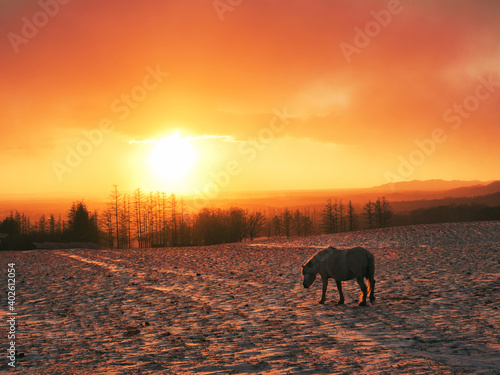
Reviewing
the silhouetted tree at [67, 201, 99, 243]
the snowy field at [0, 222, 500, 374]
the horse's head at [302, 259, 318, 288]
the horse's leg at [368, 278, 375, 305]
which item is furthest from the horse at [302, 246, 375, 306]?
the silhouetted tree at [67, 201, 99, 243]

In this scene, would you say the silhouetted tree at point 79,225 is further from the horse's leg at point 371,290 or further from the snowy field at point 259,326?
the horse's leg at point 371,290

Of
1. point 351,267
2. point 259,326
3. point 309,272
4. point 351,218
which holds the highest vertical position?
point 351,267

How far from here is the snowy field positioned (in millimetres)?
7699

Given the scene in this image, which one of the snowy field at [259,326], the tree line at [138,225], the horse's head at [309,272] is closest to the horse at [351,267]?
the horse's head at [309,272]

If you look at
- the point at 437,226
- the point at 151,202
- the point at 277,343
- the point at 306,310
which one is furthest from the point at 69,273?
the point at 151,202

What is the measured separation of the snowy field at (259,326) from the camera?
7.70m

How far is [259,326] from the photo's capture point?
35.4ft

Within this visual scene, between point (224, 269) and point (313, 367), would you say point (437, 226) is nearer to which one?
point (224, 269)

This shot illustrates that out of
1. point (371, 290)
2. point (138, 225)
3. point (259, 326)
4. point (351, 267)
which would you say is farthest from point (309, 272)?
point (138, 225)

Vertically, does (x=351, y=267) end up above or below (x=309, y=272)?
above

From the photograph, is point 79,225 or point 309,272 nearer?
point 309,272

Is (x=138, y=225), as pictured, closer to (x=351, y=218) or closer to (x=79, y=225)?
(x=79, y=225)

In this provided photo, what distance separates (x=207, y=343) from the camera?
367 inches

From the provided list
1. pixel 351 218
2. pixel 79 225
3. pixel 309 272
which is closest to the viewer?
pixel 309 272
